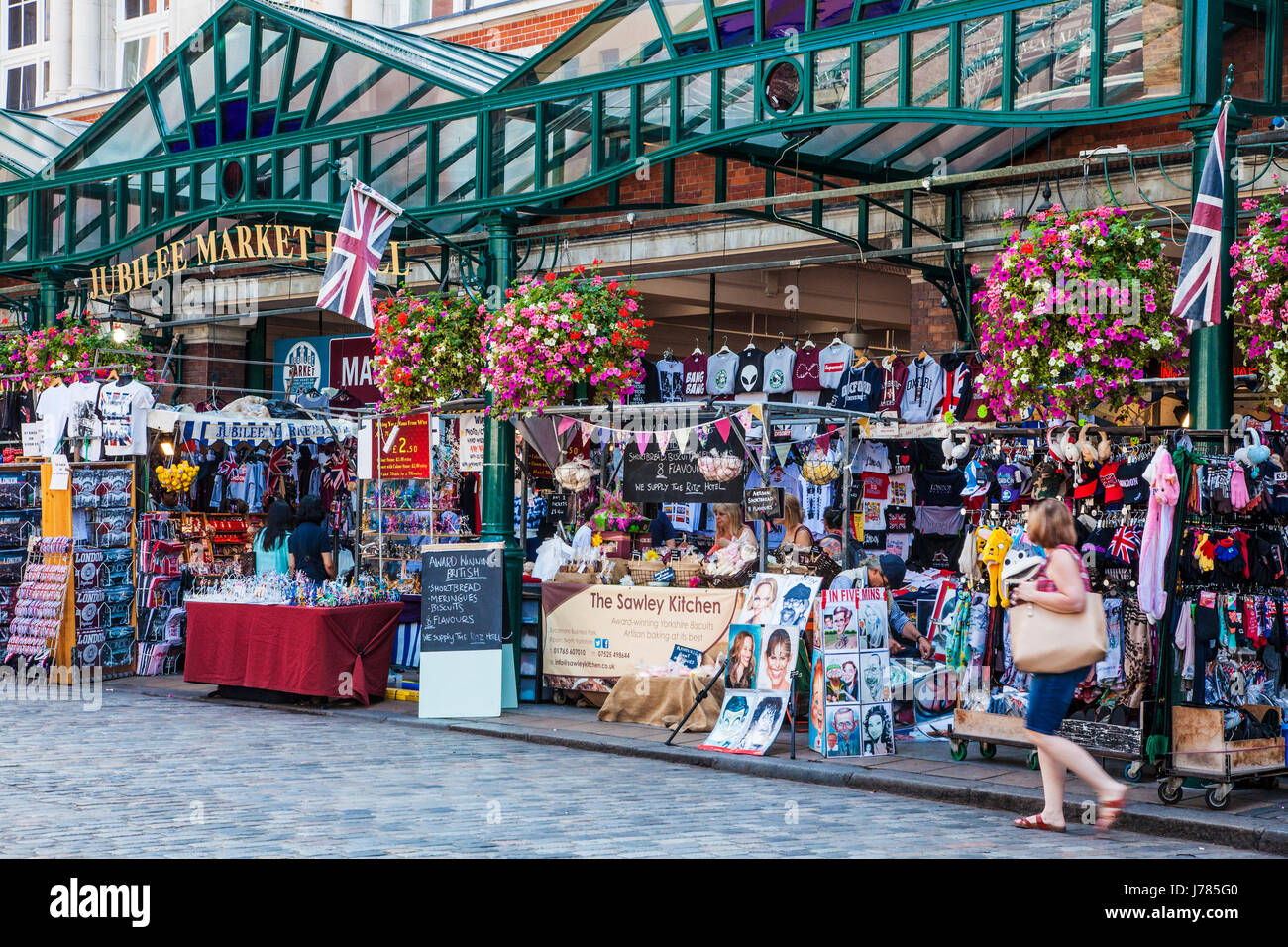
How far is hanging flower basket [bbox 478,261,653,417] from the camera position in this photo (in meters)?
12.9

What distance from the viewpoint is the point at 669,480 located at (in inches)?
499

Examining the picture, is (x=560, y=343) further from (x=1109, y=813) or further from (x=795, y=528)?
(x=1109, y=813)

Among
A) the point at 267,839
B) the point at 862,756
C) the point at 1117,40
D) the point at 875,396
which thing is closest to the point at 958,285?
the point at 875,396

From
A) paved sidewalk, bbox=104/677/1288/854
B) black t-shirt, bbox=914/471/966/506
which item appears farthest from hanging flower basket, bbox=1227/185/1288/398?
black t-shirt, bbox=914/471/966/506

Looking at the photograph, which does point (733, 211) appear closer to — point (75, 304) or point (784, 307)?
point (784, 307)

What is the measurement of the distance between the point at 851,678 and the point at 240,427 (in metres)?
8.94

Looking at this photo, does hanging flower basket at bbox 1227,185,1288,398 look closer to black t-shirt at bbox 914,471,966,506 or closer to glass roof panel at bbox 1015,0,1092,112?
glass roof panel at bbox 1015,0,1092,112

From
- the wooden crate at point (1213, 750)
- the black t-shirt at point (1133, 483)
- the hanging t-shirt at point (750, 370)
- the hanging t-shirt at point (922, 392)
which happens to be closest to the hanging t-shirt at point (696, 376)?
the hanging t-shirt at point (750, 370)

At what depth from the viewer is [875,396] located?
14.8 meters

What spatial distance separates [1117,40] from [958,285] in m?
4.74

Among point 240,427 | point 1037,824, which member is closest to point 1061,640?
point 1037,824

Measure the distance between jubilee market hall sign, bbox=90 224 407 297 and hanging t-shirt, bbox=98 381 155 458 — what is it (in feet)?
4.73

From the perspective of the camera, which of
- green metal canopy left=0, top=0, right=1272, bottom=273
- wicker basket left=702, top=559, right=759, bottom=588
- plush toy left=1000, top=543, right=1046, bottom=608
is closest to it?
plush toy left=1000, top=543, right=1046, bottom=608

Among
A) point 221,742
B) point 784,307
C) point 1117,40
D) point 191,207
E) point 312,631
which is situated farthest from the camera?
point 784,307
